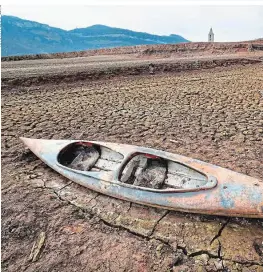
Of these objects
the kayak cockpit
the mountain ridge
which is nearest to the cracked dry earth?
the kayak cockpit

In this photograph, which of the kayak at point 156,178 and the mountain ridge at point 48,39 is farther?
the mountain ridge at point 48,39

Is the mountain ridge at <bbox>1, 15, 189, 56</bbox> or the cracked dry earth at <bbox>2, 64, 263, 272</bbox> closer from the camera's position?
the cracked dry earth at <bbox>2, 64, 263, 272</bbox>

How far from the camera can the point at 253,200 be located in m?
2.57

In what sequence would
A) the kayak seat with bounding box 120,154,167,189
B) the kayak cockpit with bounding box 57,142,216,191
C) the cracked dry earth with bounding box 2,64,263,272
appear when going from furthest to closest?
the kayak seat with bounding box 120,154,167,189 → the kayak cockpit with bounding box 57,142,216,191 → the cracked dry earth with bounding box 2,64,263,272

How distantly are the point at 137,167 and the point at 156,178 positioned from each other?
334 millimetres

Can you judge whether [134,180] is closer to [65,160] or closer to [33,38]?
[65,160]

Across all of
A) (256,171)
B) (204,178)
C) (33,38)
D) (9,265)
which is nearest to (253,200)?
(204,178)

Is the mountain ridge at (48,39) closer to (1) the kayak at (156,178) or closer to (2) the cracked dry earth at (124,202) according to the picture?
(2) the cracked dry earth at (124,202)

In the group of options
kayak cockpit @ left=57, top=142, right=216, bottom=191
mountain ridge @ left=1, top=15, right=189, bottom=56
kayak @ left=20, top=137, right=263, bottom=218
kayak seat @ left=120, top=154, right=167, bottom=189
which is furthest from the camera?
mountain ridge @ left=1, top=15, right=189, bottom=56

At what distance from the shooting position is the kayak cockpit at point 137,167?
3246mm

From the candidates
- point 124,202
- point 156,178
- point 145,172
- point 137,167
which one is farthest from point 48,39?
point 124,202

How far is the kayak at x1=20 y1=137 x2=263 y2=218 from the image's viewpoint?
2.66 m

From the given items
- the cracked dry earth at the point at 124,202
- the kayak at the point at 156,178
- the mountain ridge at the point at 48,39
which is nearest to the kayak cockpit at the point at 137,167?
the kayak at the point at 156,178

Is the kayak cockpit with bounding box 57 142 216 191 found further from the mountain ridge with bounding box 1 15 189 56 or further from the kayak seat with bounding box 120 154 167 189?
the mountain ridge with bounding box 1 15 189 56
